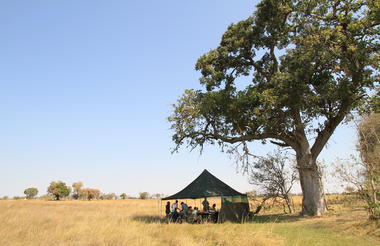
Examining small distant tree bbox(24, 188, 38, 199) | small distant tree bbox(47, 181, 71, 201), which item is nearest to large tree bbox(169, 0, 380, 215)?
small distant tree bbox(47, 181, 71, 201)

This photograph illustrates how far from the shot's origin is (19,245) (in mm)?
8414

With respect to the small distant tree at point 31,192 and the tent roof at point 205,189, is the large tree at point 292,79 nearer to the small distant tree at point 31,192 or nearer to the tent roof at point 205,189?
the tent roof at point 205,189

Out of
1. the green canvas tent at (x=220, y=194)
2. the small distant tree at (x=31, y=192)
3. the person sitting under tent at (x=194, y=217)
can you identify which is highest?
the small distant tree at (x=31, y=192)

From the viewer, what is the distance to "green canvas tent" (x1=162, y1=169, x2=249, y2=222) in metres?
17.6

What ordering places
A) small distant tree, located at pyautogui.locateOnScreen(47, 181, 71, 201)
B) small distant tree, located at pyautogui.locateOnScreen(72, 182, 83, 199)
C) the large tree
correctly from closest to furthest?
the large tree < small distant tree, located at pyautogui.locateOnScreen(47, 181, 71, 201) < small distant tree, located at pyautogui.locateOnScreen(72, 182, 83, 199)

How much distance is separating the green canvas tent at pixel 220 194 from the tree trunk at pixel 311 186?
372cm

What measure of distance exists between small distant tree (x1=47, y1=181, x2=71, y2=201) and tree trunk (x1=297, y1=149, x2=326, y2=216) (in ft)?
269

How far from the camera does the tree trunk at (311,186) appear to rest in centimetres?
1773

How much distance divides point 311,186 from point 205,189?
6.46 meters

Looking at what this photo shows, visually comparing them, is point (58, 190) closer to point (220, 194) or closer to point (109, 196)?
point (109, 196)

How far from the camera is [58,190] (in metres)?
85.4

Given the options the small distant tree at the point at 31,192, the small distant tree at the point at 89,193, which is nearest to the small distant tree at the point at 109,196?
the small distant tree at the point at 89,193

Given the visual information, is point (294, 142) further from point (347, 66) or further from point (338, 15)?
point (338, 15)

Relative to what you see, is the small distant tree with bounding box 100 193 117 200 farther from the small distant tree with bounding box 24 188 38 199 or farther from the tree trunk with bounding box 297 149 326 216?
the tree trunk with bounding box 297 149 326 216
